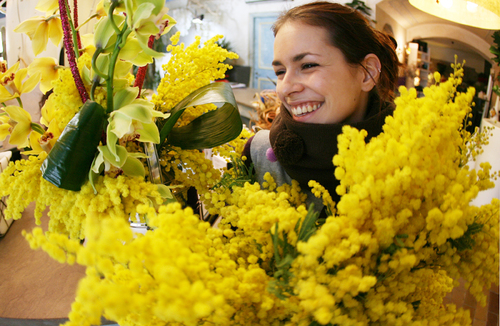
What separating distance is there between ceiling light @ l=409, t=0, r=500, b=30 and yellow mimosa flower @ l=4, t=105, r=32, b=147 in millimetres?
881

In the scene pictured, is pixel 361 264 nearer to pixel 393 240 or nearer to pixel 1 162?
pixel 393 240

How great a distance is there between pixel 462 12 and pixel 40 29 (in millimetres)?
939

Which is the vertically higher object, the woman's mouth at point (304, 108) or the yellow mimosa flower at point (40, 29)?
the yellow mimosa flower at point (40, 29)

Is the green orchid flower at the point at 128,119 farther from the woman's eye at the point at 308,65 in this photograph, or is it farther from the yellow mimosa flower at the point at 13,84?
the woman's eye at the point at 308,65

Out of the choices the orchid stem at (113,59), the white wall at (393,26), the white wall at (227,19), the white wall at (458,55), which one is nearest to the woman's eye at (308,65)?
the orchid stem at (113,59)

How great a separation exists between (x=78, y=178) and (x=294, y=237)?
0.35 metres

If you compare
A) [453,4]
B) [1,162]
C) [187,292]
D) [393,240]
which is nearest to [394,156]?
[393,240]

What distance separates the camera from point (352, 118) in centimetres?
72

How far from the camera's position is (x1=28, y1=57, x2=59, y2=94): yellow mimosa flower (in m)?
0.52

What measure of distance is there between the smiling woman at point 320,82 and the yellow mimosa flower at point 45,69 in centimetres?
→ 42

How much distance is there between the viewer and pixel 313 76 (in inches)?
Answer: 25.1

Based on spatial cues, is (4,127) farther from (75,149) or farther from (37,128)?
(75,149)

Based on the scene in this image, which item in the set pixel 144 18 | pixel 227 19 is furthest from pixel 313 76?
pixel 227 19

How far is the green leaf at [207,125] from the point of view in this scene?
0.62m
